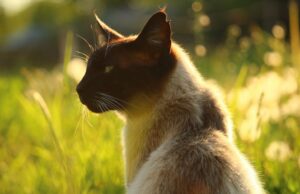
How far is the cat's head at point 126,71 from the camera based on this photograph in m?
3.14

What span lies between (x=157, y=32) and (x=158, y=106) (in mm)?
402

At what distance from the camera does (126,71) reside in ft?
10.5

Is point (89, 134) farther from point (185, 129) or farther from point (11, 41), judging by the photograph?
point (11, 41)

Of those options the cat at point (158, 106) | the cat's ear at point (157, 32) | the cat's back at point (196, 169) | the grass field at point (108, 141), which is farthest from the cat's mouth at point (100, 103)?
the cat's back at point (196, 169)

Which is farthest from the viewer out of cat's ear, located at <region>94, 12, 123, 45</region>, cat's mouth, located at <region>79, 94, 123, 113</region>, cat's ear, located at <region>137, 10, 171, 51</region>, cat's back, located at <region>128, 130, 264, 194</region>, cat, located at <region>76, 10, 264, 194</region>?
cat's ear, located at <region>94, 12, 123, 45</region>

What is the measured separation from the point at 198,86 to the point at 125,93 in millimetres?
403

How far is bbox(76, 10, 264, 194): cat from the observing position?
8.93ft

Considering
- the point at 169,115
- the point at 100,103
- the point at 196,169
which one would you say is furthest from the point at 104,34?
the point at 196,169

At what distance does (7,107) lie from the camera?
6254 millimetres

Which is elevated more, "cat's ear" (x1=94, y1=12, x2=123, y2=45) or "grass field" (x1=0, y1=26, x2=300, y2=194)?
"cat's ear" (x1=94, y1=12, x2=123, y2=45)

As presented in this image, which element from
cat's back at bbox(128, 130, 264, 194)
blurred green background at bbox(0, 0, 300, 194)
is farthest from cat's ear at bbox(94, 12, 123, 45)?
cat's back at bbox(128, 130, 264, 194)

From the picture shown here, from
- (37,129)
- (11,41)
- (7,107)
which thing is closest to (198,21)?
(37,129)

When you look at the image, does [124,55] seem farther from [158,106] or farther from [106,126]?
[106,126]

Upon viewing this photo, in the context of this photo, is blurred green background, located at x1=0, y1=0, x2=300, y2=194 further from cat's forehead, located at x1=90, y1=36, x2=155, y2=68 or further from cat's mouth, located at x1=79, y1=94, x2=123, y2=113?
cat's forehead, located at x1=90, y1=36, x2=155, y2=68
